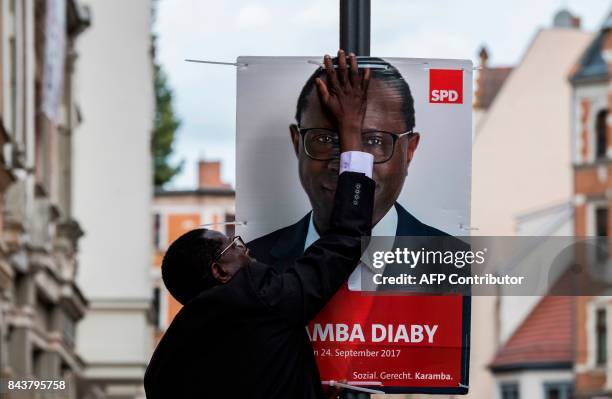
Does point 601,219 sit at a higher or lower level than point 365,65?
higher

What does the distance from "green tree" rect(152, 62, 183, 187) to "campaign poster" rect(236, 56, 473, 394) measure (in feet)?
220

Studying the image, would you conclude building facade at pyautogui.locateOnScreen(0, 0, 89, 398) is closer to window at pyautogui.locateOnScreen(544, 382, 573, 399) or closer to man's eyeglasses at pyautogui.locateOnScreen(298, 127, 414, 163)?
man's eyeglasses at pyautogui.locateOnScreen(298, 127, 414, 163)

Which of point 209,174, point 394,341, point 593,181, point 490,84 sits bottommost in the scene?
point 394,341

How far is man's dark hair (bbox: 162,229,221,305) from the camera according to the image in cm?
Result: 635

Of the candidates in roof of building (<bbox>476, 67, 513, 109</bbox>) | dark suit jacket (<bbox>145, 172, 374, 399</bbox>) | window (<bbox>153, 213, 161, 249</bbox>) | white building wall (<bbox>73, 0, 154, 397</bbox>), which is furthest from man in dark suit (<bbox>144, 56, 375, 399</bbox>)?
window (<bbox>153, 213, 161, 249</bbox>)

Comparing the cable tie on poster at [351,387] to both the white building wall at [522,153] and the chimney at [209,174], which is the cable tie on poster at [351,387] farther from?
the chimney at [209,174]

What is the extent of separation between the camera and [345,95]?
6.73 meters

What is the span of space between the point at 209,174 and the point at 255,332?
7989cm

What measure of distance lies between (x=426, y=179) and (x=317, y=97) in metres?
0.50

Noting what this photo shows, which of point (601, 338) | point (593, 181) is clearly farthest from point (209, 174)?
point (601, 338)

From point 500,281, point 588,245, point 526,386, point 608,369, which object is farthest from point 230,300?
point 526,386

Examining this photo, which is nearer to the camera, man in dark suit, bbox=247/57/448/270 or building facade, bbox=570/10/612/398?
man in dark suit, bbox=247/57/448/270

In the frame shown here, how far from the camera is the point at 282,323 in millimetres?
6246

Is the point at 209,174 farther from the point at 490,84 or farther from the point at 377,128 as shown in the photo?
the point at 377,128
